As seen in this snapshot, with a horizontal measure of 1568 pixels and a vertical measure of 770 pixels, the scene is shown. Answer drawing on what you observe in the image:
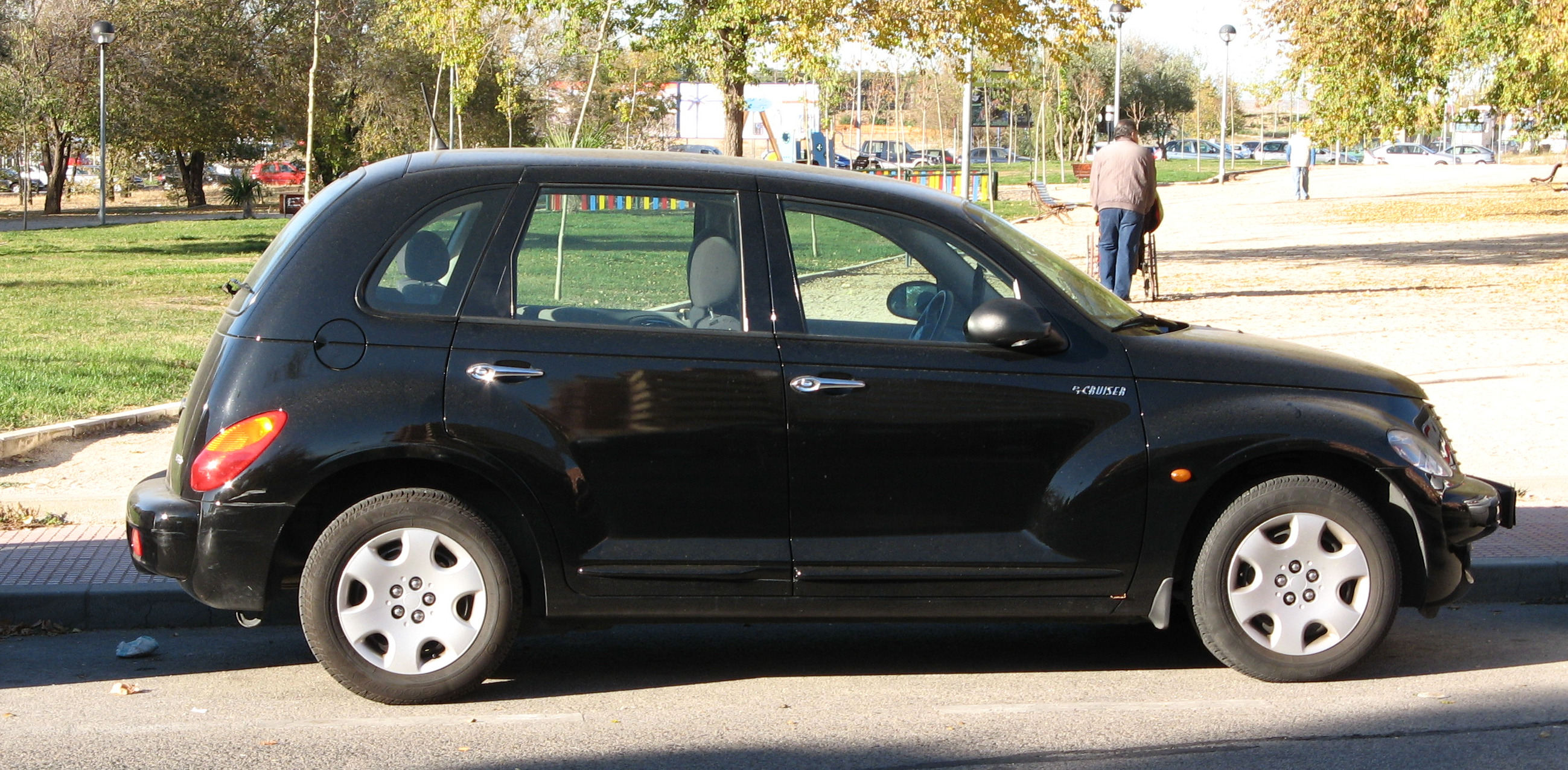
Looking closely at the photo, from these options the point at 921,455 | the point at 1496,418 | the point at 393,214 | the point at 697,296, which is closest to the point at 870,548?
the point at 921,455

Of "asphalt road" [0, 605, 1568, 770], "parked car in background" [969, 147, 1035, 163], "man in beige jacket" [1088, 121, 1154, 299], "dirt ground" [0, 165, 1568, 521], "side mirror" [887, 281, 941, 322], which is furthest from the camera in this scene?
"parked car in background" [969, 147, 1035, 163]

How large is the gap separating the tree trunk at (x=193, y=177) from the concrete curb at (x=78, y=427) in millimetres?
41550

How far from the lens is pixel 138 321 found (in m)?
Answer: 14.4

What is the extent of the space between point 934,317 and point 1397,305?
12280 mm

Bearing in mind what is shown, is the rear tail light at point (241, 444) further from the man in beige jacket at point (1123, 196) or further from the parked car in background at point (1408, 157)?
the parked car in background at point (1408, 157)

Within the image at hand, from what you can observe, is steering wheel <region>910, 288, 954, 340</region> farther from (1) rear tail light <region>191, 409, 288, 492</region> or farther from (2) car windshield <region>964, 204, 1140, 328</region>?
(1) rear tail light <region>191, 409, 288, 492</region>

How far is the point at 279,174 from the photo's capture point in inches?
2172

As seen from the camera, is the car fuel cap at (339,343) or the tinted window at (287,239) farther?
the tinted window at (287,239)

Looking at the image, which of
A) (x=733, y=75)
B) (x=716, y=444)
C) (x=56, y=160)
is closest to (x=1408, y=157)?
(x=56, y=160)

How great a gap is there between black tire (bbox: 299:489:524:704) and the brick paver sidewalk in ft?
4.99

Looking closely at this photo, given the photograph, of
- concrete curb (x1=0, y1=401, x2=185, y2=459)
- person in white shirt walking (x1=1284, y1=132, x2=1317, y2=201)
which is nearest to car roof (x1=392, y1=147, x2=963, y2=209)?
concrete curb (x1=0, y1=401, x2=185, y2=459)

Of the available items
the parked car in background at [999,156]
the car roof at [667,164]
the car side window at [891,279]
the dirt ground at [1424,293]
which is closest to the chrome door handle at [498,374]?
the car roof at [667,164]

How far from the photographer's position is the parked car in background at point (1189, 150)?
93938mm

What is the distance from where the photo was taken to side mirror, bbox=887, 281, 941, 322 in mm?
5008
